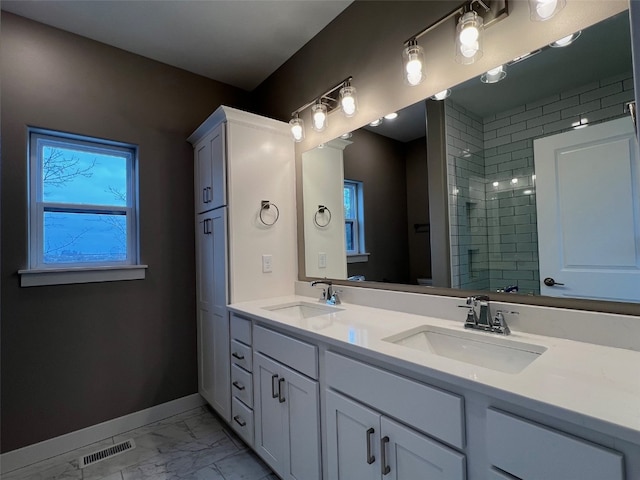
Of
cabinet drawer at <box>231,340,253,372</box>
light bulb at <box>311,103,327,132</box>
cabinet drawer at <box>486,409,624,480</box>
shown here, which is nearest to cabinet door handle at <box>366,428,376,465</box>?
cabinet drawer at <box>486,409,624,480</box>

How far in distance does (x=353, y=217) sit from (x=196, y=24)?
5.27 feet

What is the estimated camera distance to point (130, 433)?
6.95 feet

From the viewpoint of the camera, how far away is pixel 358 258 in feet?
6.33

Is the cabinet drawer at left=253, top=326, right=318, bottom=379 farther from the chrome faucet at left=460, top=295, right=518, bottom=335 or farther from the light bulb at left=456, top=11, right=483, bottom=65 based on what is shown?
the light bulb at left=456, top=11, right=483, bottom=65

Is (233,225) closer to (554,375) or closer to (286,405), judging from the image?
(286,405)

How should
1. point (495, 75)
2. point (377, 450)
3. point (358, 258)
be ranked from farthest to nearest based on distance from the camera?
point (358, 258)
point (495, 75)
point (377, 450)

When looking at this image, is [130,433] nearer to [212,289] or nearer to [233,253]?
[212,289]

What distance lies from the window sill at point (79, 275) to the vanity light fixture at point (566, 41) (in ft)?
8.34

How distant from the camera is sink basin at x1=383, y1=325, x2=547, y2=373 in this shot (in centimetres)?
106

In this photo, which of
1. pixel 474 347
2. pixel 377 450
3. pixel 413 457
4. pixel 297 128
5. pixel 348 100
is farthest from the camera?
pixel 297 128

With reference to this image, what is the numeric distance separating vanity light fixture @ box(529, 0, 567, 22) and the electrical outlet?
1831 millimetres

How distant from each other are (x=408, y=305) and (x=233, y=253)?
114 centimetres

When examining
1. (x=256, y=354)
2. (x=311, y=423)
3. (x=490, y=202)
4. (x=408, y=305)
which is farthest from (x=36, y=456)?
(x=490, y=202)

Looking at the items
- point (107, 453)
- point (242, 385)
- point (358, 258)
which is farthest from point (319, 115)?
point (107, 453)
